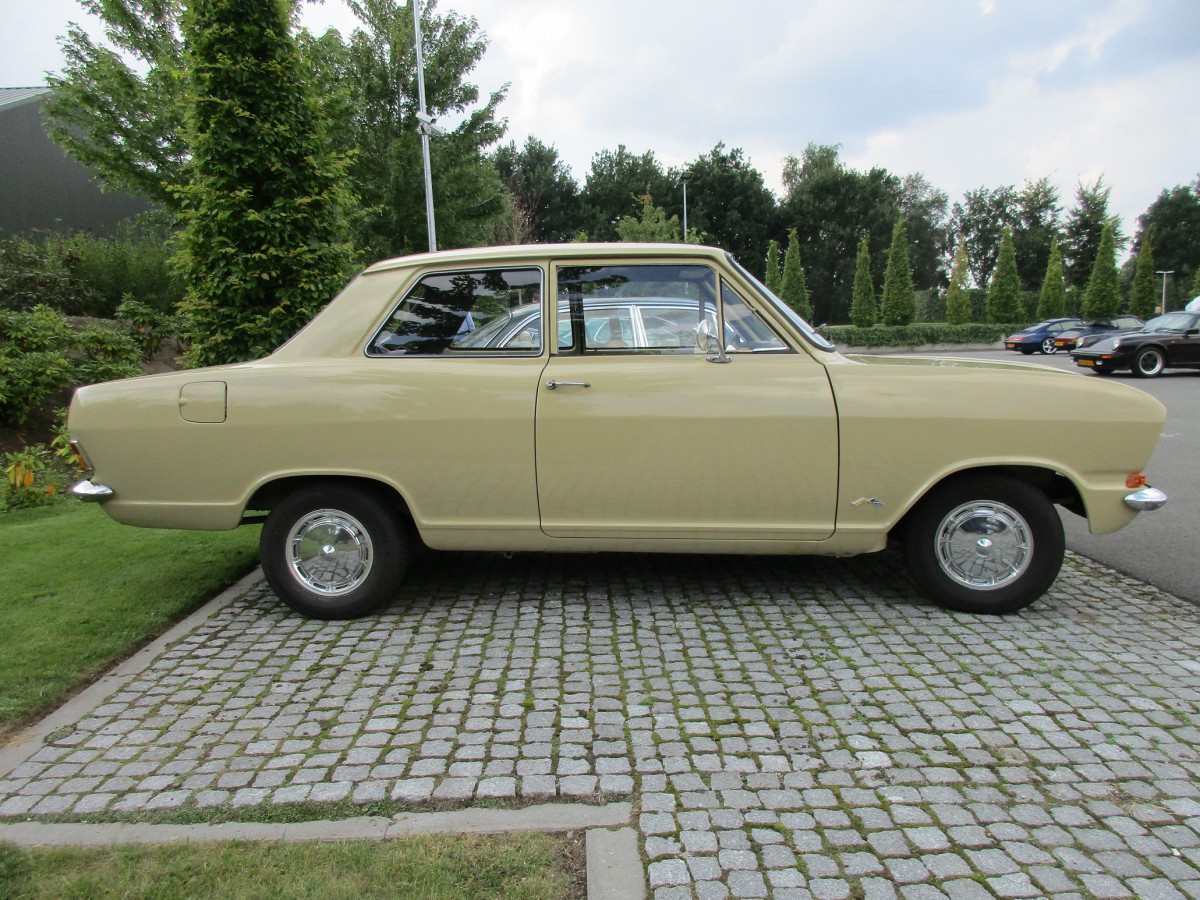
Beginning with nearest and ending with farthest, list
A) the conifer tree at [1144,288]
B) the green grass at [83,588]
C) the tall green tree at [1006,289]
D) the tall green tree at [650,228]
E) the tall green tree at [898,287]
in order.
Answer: the green grass at [83,588], the tall green tree at [650,228], the tall green tree at [1006,289], the tall green tree at [898,287], the conifer tree at [1144,288]

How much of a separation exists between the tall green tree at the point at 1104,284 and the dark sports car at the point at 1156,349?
71.0 ft

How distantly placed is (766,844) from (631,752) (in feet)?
2.03

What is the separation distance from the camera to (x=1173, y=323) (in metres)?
18.6

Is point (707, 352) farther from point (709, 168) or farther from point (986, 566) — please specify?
point (709, 168)

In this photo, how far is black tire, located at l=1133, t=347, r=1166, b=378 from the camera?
717 inches

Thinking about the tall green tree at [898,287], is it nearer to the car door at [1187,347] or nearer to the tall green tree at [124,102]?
the car door at [1187,347]

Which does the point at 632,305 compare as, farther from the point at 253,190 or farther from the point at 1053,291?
the point at 1053,291

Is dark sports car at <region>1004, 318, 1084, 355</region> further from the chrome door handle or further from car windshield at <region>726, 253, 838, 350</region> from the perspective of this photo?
the chrome door handle

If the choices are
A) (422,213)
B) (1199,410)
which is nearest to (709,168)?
(422,213)

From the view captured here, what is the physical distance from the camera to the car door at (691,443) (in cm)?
377

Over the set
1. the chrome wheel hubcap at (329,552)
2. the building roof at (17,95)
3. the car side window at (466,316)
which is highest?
the building roof at (17,95)

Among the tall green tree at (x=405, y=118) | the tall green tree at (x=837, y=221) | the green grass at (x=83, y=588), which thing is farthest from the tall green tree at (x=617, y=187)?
the green grass at (x=83, y=588)

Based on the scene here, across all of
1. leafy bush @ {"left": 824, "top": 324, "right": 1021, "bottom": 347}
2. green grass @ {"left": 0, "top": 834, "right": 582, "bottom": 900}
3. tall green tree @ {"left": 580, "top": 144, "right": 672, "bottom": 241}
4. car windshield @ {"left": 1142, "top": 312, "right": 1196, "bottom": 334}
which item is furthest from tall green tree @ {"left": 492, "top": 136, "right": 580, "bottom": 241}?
green grass @ {"left": 0, "top": 834, "right": 582, "bottom": 900}

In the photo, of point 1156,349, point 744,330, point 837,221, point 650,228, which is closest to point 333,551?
point 744,330
